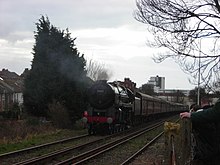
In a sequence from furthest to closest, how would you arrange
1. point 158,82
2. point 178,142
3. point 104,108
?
point 158,82, point 104,108, point 178,142

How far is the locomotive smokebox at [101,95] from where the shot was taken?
23.7 metres

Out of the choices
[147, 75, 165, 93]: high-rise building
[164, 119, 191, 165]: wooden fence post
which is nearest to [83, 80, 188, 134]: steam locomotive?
[164, 119, 191, 165]: wooden fence post

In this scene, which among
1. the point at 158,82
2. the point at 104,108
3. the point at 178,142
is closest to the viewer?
the point at 178,142

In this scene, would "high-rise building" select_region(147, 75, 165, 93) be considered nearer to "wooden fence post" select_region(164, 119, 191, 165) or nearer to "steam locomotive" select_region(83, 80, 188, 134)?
"steam locomotive" select_region(83, 80, 188, 134)

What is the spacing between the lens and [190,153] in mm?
6449

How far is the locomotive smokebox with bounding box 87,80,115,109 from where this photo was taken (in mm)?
23688

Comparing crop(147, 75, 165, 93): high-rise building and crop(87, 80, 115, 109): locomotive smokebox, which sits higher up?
crop(147, 75, 165, 93): high-rise building

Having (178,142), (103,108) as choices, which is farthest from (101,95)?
(178,142)

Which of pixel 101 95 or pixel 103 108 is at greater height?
pixel 101 95

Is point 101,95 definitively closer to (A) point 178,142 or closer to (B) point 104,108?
(B) point 104,108

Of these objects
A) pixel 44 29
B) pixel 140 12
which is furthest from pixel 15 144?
pixel 44 29

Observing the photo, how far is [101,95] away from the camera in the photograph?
78.4ft

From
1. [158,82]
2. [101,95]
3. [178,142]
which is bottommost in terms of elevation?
[178,142]

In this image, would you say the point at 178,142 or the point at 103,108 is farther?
the point at 103,108
